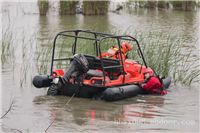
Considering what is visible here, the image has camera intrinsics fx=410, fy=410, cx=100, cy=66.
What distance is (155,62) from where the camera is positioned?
9938 millimetres

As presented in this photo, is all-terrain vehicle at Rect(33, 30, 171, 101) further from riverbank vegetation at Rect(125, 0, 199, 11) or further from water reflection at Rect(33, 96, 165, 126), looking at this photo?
Answer: riverbank vegetation at Rect(125, 0, 199, 11)

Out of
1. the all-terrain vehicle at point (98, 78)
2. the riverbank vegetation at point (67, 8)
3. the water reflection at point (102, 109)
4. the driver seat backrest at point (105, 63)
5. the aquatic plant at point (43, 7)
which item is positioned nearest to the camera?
the water reflection at point (102, 109)

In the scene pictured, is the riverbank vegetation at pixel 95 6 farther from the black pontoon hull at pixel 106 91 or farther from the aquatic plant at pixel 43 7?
the black pontoon hull at pixel 106 91

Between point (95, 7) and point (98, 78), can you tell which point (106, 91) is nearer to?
point (98, 78)

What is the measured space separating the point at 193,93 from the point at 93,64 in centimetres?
229

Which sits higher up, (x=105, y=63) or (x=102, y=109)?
(x=105, y=63)

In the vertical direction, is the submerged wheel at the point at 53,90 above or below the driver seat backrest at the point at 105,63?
below

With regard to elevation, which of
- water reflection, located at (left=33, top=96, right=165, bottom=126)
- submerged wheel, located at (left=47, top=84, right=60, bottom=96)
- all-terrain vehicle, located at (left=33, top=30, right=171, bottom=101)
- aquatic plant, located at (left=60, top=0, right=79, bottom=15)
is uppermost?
aquatic plant, located at (left=60, top=0, right=79, bottom=15)

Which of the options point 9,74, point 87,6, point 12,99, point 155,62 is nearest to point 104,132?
point 12,99

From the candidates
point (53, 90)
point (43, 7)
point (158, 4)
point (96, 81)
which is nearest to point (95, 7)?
point (43, 7)

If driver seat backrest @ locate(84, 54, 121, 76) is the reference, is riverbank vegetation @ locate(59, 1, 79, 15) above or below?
above

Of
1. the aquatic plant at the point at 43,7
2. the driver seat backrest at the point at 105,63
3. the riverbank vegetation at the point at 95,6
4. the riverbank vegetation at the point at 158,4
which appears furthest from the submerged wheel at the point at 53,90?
the riverbank vegetation at the point at 158,4

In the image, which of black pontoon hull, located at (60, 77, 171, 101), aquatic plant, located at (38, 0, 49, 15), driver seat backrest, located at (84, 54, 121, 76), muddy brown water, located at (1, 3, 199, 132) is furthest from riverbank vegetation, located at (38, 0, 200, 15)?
black pontoon hull, located at (60, 77, 171, 101)

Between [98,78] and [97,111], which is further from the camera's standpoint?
[98,78]
